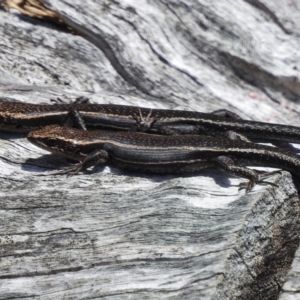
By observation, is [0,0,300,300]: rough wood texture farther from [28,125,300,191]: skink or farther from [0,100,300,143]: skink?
[0,100,300,143]: skink

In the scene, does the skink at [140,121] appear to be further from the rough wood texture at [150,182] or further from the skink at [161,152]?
the skink at [161,152]

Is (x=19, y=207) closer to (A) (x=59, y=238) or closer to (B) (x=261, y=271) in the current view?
(A) (x=59, y=238)

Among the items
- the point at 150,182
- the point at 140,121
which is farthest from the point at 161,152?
the point at 140,121

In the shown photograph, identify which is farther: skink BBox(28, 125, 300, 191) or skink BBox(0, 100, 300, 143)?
skink BBox(0, 100, 300, 143)

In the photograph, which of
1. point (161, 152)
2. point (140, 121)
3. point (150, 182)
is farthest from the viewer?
point (140, 121)

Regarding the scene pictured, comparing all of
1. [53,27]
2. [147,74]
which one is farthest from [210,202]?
[53,27]

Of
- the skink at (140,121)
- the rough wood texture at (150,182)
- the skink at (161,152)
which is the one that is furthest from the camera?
the skink at (140,121)

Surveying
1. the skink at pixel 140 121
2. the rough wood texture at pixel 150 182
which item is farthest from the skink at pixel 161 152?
the skink at pixel 140 121

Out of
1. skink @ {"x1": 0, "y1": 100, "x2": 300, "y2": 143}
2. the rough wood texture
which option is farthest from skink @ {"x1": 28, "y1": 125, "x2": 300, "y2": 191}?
skink @ {"x1": 0, "y1": 100, "x2": 300, "y2": 143}

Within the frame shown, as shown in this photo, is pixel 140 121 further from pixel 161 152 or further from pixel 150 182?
pixel 150 182
